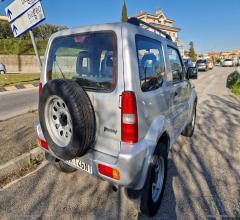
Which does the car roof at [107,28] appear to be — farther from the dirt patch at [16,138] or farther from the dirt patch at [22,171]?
the dirt patch at [16,138]

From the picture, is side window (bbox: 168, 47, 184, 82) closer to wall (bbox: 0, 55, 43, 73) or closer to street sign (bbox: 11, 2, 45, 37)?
street sign (bbox: 11, 2, 45, 37)

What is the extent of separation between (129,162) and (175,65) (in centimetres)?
188

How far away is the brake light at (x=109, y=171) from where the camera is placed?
6.58 feet

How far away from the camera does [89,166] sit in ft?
7.25

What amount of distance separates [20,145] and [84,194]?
1.85m

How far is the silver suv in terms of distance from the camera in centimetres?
199

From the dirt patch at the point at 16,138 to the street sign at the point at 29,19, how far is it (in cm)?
217

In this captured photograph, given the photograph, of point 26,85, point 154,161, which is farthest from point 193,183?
point 26,85

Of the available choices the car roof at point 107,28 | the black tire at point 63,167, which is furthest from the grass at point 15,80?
the car roof at point 107,28

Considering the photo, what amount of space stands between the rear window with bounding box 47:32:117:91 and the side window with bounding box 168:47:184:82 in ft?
3.78

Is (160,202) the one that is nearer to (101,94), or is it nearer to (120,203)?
(120,203)

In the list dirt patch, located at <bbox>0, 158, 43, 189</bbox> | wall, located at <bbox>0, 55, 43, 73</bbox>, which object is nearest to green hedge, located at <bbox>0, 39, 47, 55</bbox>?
wall, located at <bbox>0, 55, 43, 73</bbox>

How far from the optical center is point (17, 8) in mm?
4797

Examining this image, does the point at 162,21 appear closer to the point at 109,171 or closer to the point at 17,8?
the point at 17,8
